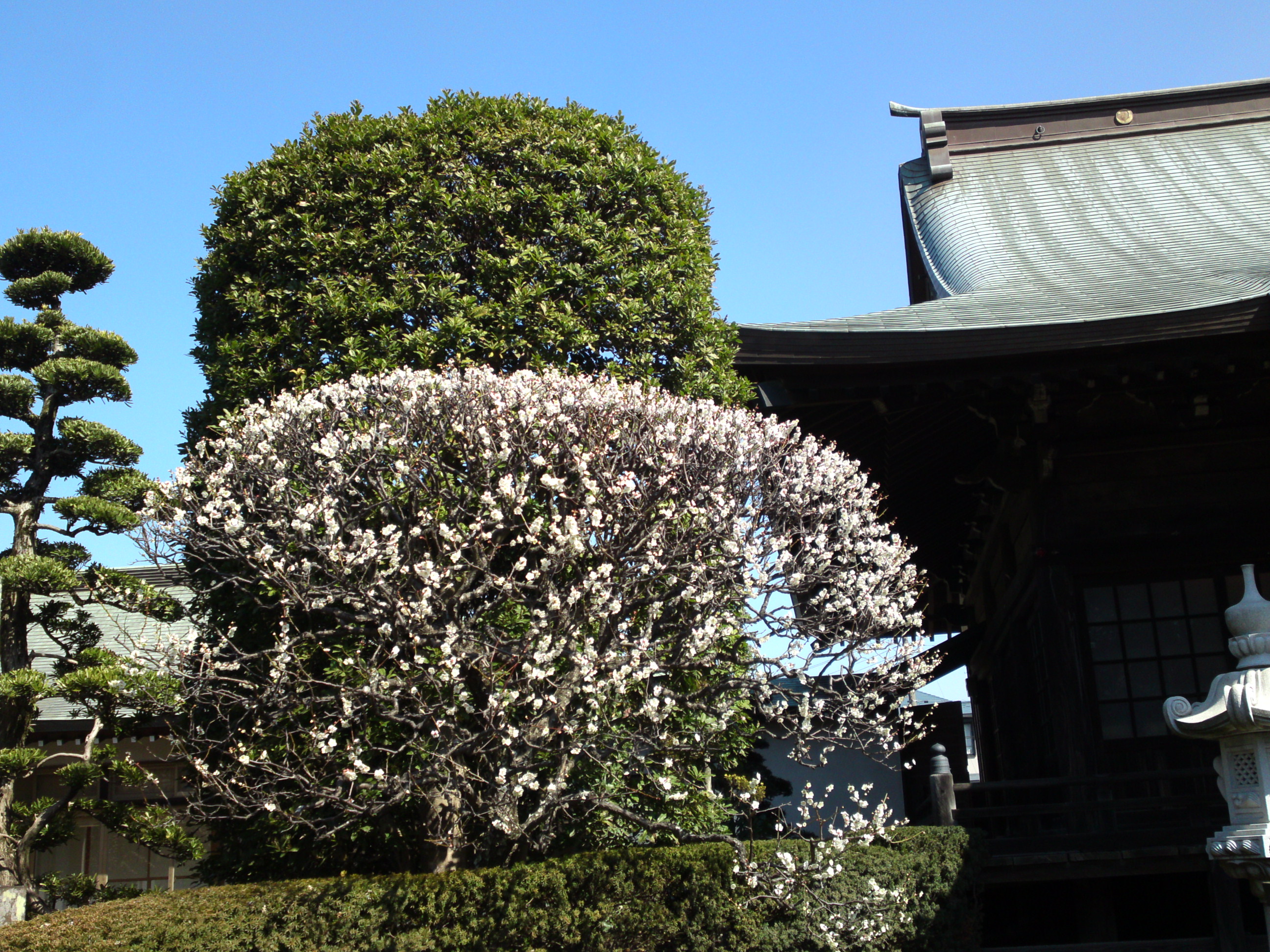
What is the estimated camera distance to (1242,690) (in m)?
5.20

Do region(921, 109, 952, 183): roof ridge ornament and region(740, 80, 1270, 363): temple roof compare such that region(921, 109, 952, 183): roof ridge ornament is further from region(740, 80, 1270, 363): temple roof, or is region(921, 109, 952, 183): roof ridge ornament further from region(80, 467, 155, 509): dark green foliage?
region(80, 467, 155, 509): dark green foliage

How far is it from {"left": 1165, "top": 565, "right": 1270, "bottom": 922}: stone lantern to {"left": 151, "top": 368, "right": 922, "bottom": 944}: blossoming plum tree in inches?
77.9

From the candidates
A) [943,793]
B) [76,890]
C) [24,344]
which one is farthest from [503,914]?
[24,344]

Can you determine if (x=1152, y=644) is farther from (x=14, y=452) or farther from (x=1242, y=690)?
(x=14, y=452)

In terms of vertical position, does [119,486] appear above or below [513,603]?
above

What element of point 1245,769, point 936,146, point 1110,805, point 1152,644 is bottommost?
point 1110,805

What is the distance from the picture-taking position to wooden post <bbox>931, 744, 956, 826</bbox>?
7.39 meters

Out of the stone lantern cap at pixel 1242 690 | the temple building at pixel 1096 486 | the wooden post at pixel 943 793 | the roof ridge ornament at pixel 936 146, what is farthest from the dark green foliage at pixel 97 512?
the roof ridge ornament at pixel 936 146

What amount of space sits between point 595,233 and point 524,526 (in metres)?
2.78

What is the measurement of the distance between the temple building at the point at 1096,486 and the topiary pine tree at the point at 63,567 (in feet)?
18.8

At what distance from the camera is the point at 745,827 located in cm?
929

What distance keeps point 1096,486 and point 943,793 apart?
2801mm

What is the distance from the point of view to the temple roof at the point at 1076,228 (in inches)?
286

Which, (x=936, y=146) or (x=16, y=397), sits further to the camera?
(x=936, y=146)
